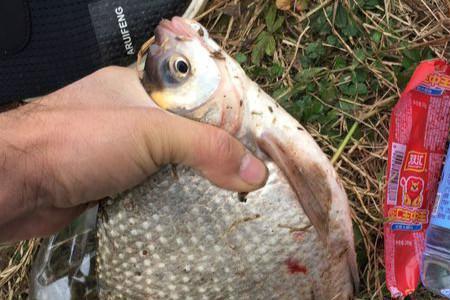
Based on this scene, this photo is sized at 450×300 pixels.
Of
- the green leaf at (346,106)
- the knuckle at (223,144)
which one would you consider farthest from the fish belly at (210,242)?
A: the green leaf at (346,106)

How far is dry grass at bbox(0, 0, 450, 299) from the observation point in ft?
7.52

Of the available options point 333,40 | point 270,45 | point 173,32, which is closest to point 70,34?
point 270,45

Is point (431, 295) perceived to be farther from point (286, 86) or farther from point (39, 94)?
point (39, 94)

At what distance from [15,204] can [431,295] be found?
1504mm

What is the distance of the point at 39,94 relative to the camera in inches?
109

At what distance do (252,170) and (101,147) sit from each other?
17.5 inches

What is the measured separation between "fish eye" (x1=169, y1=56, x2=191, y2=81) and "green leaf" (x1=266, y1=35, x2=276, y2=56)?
2.98 feet

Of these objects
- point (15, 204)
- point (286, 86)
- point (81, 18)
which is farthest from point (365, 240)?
point (81, 18)

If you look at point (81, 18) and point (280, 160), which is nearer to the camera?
point (280, 160)

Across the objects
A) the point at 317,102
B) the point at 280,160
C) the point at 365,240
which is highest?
the point at 280,160

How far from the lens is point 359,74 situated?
238cm

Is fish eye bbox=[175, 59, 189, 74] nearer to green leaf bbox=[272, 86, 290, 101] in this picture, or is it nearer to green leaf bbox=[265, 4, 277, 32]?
green leaf bbox=[272, 86, 290, 101]

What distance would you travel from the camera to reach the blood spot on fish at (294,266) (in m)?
1.84

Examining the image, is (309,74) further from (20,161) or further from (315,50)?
(20,161)
